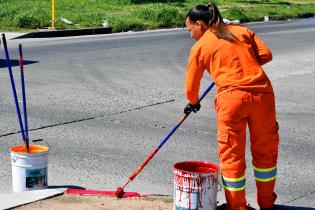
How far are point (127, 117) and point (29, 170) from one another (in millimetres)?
3894

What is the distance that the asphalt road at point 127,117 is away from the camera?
Result: 757cm

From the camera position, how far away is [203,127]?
10.0m

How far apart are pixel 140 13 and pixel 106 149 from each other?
21.1m

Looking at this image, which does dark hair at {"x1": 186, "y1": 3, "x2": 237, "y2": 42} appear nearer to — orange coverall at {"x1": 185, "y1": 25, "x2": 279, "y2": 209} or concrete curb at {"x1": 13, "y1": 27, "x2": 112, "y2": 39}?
orange coverall at {"x1": 185, "y1": 25, "x2": 279, "y2": 209}

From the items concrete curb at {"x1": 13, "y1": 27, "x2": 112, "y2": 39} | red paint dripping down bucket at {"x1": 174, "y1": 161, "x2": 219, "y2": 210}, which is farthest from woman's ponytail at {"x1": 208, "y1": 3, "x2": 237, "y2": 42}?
concrete curb at {"x1": 13, "y1": 27, "x2": 112, "y2": 39}

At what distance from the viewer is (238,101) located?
5965mm

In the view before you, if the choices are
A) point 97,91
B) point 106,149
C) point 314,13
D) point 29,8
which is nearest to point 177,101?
point 97,91

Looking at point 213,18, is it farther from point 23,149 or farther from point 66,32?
point 66,32

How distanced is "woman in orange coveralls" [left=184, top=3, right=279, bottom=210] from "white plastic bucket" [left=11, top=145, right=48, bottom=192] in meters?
1.39

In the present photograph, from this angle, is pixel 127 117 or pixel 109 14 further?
pixel 109 14

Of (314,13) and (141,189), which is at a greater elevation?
(141,189)

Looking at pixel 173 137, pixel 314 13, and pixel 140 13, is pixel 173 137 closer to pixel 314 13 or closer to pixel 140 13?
pixel 140 13

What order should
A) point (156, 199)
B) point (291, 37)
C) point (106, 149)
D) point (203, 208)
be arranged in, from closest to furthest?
point (203, 208), point (156, 199), point (106, 149), point (291, 37)

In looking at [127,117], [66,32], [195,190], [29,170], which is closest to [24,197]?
[29,170]
